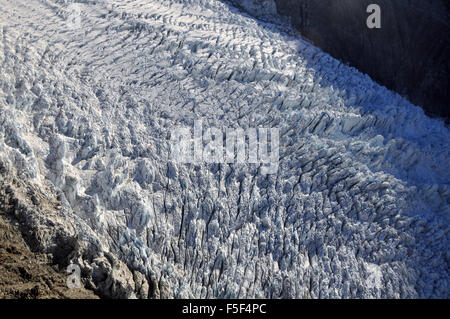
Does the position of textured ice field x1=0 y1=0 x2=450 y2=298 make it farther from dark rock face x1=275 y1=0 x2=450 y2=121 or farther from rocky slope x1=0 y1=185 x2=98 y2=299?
dark rock face x1=275 y1=0 x2=450 y2=121

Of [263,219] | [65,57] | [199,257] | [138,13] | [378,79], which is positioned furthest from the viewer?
[378,79]

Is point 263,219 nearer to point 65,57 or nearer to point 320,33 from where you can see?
point 65,57

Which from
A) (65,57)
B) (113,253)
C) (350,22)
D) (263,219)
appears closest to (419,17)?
(350,22)

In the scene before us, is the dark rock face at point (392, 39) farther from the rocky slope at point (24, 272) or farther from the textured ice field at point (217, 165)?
the rocky slope at point (24, 272)

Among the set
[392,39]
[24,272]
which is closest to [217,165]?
[24,272]

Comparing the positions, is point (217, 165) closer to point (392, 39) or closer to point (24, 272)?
point (24, 272)

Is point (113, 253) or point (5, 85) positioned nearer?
point (113, 253)

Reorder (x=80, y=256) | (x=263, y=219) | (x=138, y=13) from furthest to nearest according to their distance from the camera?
(x=138, y=13) < (x=263, y=219) < (x=80, y=256)
